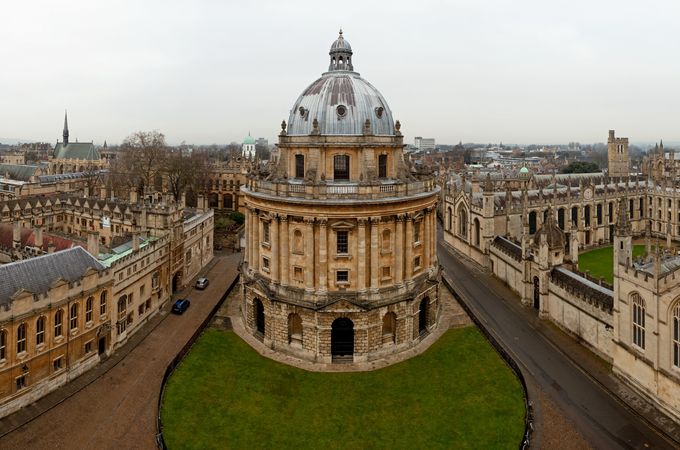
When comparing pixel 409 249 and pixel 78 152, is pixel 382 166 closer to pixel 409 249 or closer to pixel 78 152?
pixel 409 249

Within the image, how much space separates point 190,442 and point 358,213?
18.1 meters

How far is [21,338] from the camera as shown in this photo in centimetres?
2956

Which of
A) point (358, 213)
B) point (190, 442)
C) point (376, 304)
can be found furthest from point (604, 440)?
point (190, 442)

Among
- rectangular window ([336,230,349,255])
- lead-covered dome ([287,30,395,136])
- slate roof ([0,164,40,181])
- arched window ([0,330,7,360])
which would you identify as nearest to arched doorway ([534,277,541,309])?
lead-covered dome ([287,30,395,136])

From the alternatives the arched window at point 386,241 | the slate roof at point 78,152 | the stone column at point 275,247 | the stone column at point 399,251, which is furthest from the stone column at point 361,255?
the slate roof at point 78,152

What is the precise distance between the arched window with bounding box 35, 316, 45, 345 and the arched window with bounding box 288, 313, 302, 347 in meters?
16.3

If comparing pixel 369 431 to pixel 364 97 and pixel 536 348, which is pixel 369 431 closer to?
pixel 536 348

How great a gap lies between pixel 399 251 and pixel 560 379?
14.0m

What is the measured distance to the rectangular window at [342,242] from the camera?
3609cm

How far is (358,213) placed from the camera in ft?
115

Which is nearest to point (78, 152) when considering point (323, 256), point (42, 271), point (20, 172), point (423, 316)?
point (20, 172)

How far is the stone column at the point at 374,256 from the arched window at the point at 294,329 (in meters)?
6.35

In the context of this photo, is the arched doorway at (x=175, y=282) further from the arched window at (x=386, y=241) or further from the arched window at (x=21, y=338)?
the arched window at (x=386, y=241)

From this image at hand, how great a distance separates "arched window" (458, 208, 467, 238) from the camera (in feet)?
221
